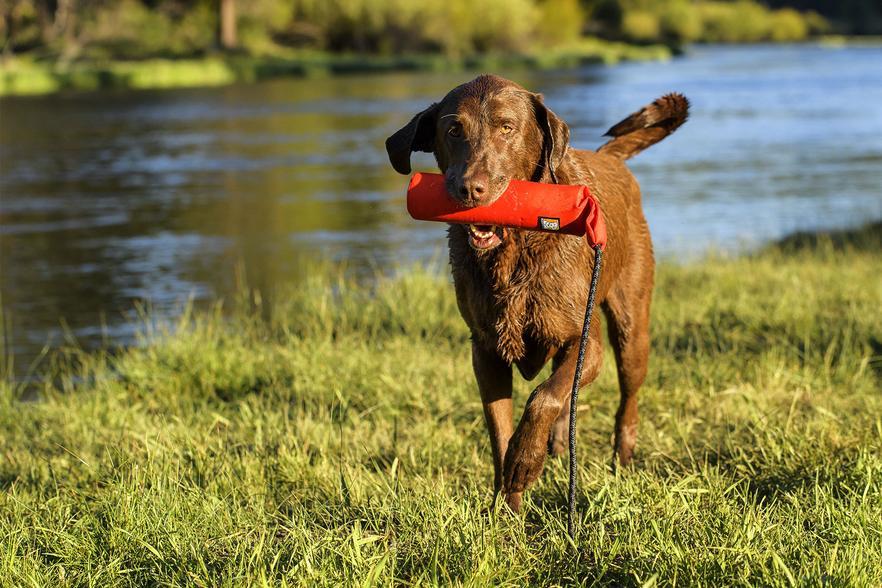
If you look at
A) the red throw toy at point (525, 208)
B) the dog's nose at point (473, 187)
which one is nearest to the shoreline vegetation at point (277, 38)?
the red throw toy at point (525, 208)

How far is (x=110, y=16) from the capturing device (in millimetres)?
64375

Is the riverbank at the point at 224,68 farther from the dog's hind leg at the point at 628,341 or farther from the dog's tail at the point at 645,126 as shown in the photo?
the dog's hind leg at the point at 628,341

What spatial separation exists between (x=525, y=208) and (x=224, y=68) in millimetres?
50062

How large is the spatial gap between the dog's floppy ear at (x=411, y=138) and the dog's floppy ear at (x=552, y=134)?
1.36 ft

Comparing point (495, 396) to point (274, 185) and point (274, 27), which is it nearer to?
point (274, 185)

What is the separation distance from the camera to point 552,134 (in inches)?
175

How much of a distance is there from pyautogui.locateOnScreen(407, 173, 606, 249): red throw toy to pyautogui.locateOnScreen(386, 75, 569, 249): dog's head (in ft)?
0.17

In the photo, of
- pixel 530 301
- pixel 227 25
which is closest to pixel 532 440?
pixel 530 301

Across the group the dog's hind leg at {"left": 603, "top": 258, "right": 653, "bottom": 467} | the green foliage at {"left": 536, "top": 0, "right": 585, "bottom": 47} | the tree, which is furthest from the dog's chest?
the green foliage at {"left": 536, "top": 0, "right": 585, "bottom": 47}

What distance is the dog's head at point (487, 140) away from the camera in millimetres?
4090

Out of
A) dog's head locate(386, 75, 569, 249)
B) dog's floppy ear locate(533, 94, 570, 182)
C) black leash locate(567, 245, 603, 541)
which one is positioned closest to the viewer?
black leash locate(567, 245, 603, 541)

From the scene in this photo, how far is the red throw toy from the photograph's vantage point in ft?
13.0

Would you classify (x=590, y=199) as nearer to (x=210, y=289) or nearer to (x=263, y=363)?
(x=263, y=363)

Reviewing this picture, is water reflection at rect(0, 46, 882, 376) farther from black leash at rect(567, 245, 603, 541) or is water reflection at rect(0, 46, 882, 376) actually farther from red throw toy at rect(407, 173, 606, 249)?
black leash at rect(567, 245, 603, 541)
